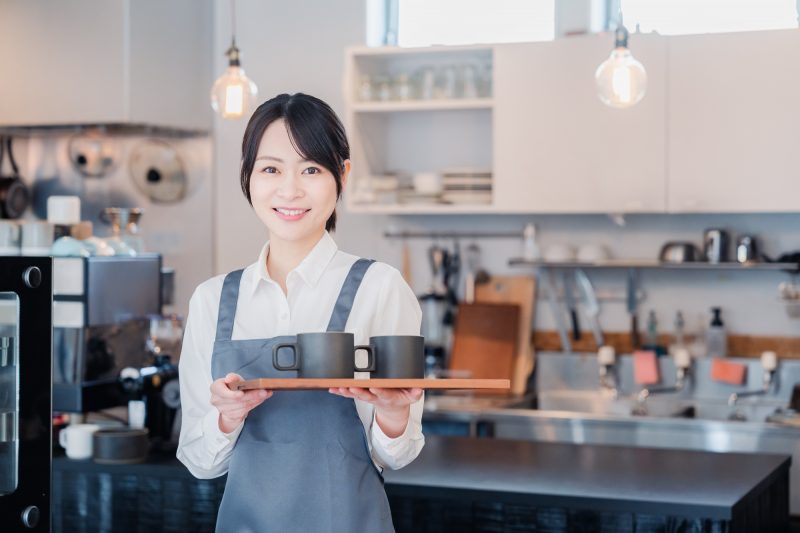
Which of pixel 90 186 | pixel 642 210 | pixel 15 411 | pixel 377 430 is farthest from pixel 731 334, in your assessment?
pixel 15 411

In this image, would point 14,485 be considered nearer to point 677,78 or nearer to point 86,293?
point 86,293

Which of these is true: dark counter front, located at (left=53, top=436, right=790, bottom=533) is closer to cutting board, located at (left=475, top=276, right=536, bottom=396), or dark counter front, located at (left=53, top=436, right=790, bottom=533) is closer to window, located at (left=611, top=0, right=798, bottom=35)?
cutting board, located at (left=475, top=276, right=536, bottom=396)

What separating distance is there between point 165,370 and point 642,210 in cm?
206

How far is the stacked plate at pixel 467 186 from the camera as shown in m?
4.86

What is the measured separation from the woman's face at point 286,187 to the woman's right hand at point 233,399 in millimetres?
309

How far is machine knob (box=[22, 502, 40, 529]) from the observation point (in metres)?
1.69

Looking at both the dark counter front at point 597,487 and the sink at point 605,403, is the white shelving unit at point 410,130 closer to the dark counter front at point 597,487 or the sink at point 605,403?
the sink at point 605,403

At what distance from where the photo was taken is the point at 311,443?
1961mm

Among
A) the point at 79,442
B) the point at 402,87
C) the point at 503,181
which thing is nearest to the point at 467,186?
the point at 503,181

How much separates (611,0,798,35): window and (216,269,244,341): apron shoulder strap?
3.21 m

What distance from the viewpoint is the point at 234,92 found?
3.80 meters

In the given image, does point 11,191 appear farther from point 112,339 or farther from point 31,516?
point 31,516

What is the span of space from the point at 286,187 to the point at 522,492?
1.24 metres

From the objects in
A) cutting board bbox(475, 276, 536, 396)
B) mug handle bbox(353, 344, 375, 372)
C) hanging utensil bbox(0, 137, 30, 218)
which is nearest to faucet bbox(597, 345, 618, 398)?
cutting board bbox(475, 276, 536, 396)
